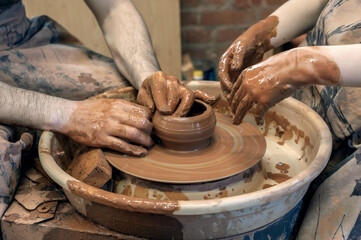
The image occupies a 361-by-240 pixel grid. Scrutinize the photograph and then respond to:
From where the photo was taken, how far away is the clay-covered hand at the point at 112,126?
4.37 feet

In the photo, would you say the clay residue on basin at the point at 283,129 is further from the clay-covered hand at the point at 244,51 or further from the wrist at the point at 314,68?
the wrist at the point at 314,68

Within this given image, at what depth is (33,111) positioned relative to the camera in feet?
4.66

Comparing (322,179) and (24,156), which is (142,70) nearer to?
(24,156)

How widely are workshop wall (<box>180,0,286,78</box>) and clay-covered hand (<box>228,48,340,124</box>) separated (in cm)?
250

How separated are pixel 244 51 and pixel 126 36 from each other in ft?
2.00

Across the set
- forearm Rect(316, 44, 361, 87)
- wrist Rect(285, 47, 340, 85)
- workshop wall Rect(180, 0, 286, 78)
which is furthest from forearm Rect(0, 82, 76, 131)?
workshop wall Rect(180, 0, 286, 78)

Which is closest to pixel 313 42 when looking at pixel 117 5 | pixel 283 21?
pixel 283 21

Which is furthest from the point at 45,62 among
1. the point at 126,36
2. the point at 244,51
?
the point at 244,51

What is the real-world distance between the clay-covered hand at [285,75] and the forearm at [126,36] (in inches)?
25.1

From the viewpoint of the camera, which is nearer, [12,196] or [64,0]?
[12,196]

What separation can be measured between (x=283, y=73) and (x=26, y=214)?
93 centimetres

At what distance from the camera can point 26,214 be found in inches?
48.9

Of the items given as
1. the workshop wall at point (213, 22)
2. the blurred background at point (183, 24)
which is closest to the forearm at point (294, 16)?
the blurred background at point (183, 24)

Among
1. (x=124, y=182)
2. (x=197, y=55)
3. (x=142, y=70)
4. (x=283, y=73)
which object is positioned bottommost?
(x=197, y=55)
